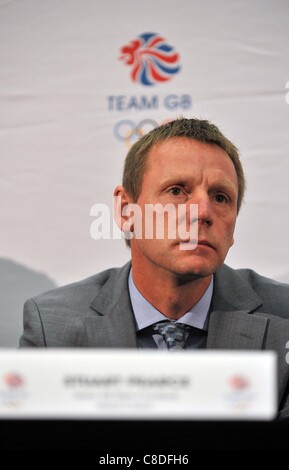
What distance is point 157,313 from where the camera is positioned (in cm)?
192

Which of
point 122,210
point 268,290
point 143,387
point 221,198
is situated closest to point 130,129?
point 122,210

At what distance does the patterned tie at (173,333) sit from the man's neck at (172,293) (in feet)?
0.09

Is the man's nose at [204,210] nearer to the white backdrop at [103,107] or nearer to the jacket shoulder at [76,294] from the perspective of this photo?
the white backdrop at [103,107]

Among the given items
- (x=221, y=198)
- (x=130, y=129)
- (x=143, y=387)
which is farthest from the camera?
(x=130, y=129)

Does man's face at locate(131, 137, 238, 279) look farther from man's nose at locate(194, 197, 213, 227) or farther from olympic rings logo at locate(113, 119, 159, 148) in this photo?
olympic rings logo at locate(113, 119, 159, 148)

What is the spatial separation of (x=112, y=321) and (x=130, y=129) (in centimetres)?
57

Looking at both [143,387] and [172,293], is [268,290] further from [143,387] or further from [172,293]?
[143,387]

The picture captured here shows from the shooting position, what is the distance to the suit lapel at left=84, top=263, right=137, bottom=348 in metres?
1.89
